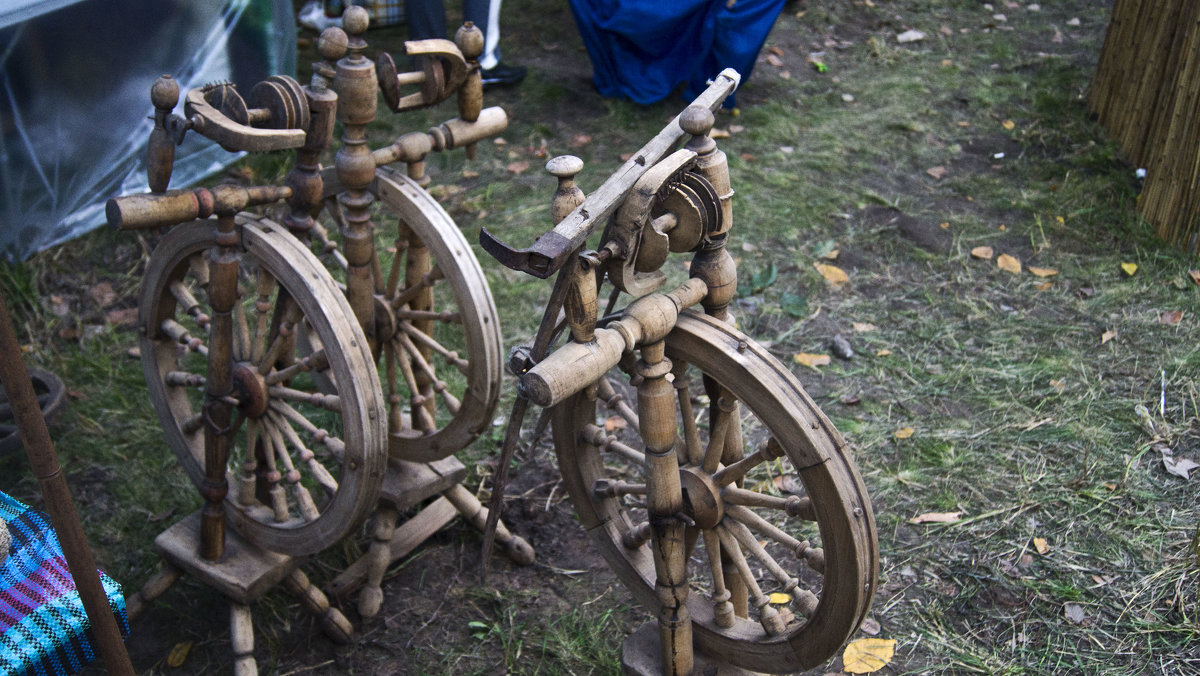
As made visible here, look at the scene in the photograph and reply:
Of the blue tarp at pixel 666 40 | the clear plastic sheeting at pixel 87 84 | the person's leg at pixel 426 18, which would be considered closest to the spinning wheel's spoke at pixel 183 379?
the clear plastic sheeting at pixel 87 84

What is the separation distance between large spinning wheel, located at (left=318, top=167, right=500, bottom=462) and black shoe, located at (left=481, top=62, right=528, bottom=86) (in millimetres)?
2949

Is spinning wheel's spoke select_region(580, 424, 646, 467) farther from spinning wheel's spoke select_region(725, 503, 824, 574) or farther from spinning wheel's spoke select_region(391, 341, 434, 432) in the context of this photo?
spinning wheel's spoke select_region(391, 341, 434, 432)

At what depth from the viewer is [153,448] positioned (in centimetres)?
333

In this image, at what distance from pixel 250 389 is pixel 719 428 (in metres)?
1.16

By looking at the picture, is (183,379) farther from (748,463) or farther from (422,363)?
(748,463)

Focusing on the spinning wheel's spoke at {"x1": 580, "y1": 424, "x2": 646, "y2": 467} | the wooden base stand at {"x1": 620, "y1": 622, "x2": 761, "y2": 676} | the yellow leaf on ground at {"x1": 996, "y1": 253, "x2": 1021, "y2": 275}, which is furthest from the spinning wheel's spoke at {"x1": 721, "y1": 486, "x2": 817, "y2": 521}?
the yellow leaf on ground at {"x1": 996, "y1": 253, "x2": 1021, "y2": 275}

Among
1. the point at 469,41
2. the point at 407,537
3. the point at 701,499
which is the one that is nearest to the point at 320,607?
the point at 407,537

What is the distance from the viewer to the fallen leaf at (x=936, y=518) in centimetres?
286

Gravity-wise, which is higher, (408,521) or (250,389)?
(250,389)

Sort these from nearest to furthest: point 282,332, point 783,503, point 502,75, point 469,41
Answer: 1. point 783,503
2. point 282,332
3. point 469,41
4. point 502,75

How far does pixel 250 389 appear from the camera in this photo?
2.40 meters

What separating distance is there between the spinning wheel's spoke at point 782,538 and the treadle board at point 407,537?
1.12 meters

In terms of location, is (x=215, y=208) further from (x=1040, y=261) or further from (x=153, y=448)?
(x=1040, y=261)

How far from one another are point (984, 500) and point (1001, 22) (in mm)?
4507
